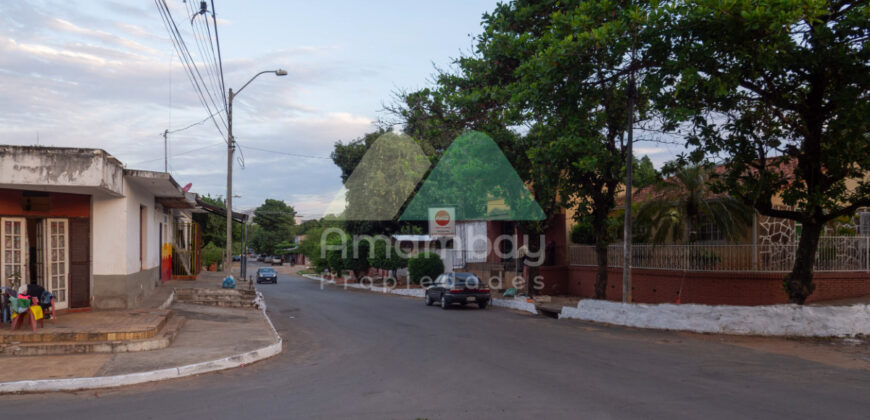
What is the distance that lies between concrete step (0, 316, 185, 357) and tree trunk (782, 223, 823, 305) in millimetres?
14474

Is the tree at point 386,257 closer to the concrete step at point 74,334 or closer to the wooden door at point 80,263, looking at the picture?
the wooden door at point 80,263

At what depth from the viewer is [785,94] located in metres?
14.8

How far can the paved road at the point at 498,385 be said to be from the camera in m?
7.26

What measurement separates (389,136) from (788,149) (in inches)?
1148

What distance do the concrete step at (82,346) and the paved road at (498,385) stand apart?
2267 millimetres

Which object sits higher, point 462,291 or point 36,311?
point 36,311

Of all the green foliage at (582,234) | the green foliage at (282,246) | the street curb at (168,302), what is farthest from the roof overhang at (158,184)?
the green foliage at (282,246)

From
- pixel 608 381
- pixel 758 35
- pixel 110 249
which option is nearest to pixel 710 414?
pixel 608 381

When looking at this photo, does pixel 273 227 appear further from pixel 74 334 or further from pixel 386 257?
pixel 74 334

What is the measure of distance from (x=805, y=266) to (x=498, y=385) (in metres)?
10.4

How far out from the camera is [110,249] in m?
15.0

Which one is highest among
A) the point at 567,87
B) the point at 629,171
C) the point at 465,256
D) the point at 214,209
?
the point at 567,87

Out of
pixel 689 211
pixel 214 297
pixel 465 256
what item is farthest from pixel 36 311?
pixel 465 256

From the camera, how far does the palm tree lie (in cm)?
2006
